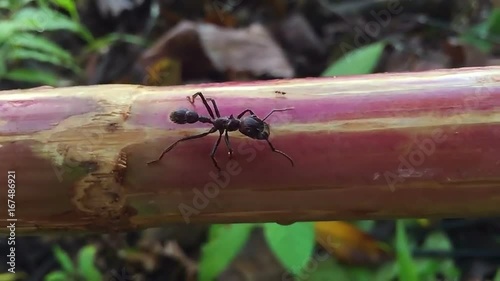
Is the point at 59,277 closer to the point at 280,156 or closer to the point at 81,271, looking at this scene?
the point at 81,271

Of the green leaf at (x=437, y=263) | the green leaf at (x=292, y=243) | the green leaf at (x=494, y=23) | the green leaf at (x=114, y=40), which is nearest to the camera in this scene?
the green leaf at (x=292, y=243)

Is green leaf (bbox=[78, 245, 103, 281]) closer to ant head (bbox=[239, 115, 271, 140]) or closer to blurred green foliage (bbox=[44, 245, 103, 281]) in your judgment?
blurred green foliage (bbox=[44, 245, 103, 281])

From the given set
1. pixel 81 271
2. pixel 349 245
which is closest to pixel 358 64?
pixel 349 245

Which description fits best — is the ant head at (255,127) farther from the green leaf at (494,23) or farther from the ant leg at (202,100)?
the green leaf at (494,23)

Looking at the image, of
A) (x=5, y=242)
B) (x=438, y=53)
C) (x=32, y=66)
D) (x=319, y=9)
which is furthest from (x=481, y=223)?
(x=32, y=66)

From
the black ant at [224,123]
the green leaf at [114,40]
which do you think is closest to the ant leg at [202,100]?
the black ant at [224,123]

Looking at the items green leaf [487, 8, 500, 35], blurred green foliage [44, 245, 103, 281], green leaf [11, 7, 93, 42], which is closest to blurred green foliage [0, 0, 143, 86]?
green leaf [11, 7, 93, 42]

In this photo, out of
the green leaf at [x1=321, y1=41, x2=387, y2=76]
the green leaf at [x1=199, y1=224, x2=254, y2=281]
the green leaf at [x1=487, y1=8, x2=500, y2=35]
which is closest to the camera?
the green leaf at [x1=199, y1=224, x2=254, y2=281]

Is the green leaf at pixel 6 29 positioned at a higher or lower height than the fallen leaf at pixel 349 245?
higher
